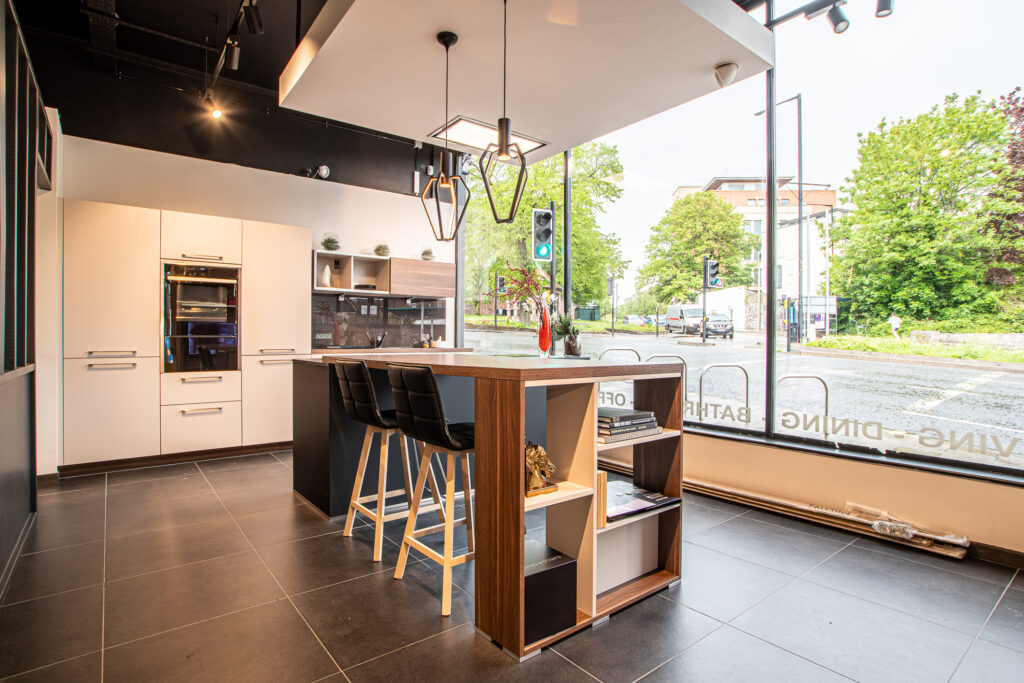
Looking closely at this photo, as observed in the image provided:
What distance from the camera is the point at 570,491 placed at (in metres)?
1.96

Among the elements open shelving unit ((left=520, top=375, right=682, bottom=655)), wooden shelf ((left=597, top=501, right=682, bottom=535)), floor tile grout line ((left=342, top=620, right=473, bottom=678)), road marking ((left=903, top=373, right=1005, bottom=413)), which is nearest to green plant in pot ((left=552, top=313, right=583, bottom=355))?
open shelving unit ((left=520, top=375, right=682, bottom=655))

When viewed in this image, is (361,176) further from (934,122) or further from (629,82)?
(934,122)

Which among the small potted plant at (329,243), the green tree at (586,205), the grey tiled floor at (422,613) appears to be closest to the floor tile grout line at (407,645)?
the grey tiled floor at (422,613)

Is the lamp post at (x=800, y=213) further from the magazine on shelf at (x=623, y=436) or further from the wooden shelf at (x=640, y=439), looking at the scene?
the magazine on shelf at (x=623, y=436)

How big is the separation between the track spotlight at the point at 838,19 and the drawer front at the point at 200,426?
5379 mm

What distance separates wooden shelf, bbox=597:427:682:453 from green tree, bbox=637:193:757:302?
190cm

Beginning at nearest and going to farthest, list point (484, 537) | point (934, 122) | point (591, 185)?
point (484, 537) < point (934, 122) < point (591, 185)

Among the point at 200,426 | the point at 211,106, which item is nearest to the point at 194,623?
the point at 200,426

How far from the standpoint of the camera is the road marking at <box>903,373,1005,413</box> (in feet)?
8.97

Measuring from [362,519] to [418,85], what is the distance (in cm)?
293

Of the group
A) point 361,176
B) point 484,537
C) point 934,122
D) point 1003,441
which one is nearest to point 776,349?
point 1003,441

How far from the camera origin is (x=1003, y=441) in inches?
104

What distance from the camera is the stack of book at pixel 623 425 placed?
209 centimetres

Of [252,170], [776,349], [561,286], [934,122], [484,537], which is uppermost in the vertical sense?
[252,170]
